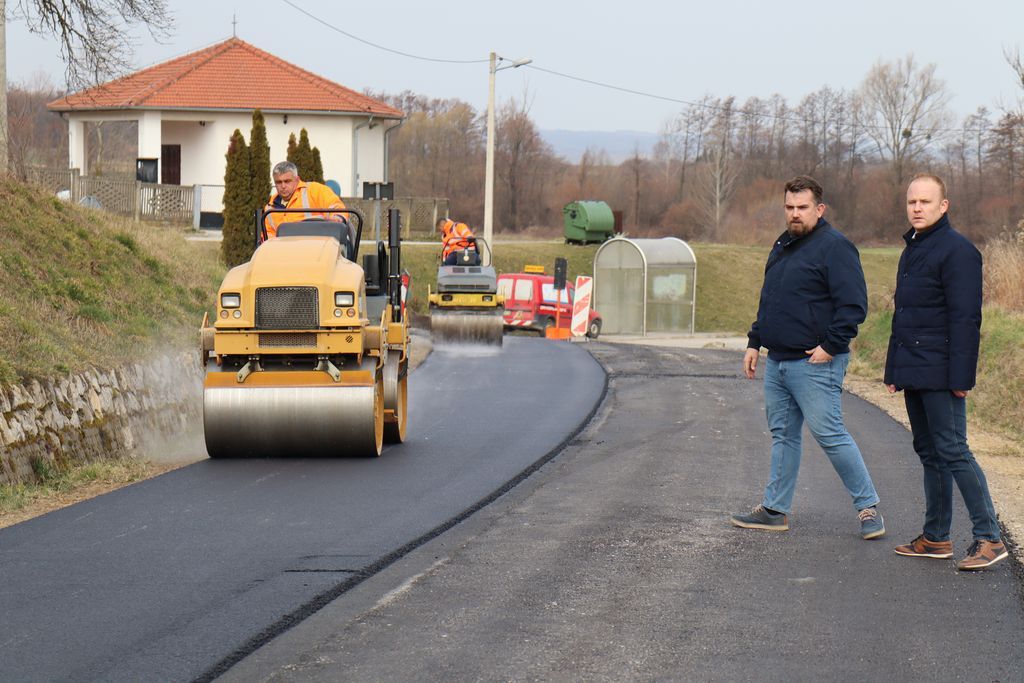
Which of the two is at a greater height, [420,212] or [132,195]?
[132,195]

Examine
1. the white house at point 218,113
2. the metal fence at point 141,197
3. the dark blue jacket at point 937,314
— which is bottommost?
the dark blue jacket at point 937,314

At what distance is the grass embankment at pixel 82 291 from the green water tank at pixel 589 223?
35086mm

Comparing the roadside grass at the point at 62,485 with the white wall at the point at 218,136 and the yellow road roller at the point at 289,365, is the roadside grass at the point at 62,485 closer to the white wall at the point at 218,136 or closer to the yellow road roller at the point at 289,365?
the yellow road roller at the point at 289,365

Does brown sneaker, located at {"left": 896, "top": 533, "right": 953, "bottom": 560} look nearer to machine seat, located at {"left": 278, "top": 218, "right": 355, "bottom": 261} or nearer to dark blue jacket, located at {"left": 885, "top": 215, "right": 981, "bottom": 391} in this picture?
dark blue jacket, located at {"left": 885, "top": 215, "right": 981, "bottom": 391}

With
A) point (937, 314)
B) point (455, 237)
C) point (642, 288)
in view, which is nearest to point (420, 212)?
point (642, 288)

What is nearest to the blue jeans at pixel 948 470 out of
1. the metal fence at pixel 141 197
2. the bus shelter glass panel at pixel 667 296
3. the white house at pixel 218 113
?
the metal fence at pixel 141 197

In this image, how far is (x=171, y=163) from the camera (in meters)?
43.4

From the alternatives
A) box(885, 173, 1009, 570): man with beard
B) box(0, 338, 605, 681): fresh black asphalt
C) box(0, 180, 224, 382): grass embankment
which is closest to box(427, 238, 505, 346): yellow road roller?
box(0, 180, 224, 382): grass embankment

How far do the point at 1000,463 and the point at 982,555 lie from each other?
4772 millimetres

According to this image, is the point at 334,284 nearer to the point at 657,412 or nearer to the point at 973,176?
the point at 657,412

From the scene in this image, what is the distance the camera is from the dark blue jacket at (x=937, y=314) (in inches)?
258

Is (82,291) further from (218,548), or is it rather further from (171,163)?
(171,163)

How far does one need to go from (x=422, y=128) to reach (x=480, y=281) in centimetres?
7000

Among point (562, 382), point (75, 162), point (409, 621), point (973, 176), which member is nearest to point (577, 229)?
point (75, 162)
